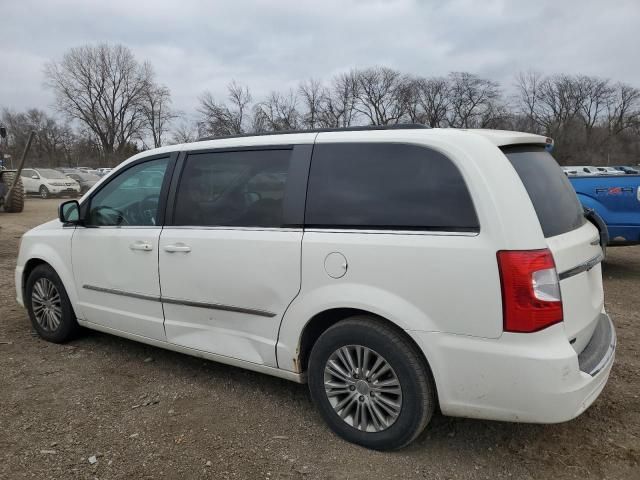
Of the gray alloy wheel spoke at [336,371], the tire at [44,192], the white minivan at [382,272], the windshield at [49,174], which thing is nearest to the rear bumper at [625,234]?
the white minivan at [382,272]

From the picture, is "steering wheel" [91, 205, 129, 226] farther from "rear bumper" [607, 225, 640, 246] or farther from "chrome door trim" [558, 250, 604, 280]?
"rear bumper" [607, 225, 640, 246]

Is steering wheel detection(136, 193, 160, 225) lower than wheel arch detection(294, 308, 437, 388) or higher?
higher

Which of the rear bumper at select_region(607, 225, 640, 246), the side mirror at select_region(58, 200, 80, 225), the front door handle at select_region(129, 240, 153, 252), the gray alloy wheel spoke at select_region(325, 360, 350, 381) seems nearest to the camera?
the gray alloy wheel spoke at select_region(325, 360, 350, 381)

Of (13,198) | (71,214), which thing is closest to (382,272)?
(71,214)

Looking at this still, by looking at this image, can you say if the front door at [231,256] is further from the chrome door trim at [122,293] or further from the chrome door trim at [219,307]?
the chrome door trim at [122,293]

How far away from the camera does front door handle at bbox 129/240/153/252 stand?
11.7ft

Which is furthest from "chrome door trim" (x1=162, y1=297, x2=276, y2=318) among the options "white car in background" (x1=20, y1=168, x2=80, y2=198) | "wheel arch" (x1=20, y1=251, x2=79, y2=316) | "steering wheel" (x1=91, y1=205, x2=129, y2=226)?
"white car in background" (x1=20, y1=168, x2=80, y2=198)

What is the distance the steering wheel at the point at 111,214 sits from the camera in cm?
390

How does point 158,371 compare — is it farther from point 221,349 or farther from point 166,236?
point 166,236

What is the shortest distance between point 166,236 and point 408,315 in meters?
1.78

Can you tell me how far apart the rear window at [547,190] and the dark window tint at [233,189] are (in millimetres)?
1309

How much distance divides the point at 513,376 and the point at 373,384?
717 mm

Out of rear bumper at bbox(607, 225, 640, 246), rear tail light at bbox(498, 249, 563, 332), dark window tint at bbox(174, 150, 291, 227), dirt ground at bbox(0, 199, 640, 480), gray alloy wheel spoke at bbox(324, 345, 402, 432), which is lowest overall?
dirt ground at bbox(0, 199, 640, 480)

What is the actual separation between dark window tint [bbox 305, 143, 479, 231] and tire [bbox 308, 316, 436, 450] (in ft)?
1.83
